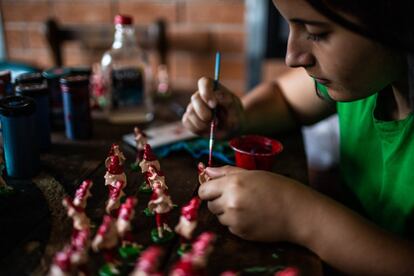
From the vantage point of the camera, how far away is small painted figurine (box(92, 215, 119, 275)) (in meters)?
0.57

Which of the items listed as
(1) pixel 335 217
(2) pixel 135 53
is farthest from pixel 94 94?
(1) pixel 335 217

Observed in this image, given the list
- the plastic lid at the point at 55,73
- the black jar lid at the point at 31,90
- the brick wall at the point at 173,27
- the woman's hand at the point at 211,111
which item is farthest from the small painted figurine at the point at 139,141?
the brick wall at the point at 173,27

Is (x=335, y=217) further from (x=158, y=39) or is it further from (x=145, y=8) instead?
(x=145, y=8)

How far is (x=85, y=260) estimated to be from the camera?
21.4 inches

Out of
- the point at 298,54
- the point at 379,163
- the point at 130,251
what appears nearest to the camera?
the point at 130,251

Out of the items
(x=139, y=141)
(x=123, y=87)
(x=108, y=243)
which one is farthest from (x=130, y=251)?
(x=123, y=87)

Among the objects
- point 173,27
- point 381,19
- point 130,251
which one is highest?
point 381,19

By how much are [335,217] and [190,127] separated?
458 millimetres

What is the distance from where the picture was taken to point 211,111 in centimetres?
100

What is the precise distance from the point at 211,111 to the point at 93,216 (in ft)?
1.30

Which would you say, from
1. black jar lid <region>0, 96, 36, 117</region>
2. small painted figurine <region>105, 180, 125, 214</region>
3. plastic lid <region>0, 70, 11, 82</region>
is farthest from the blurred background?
small painted figurine <region>105, 180, 125, 214</region>

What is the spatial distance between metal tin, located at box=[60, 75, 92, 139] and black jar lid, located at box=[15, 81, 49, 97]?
5cm

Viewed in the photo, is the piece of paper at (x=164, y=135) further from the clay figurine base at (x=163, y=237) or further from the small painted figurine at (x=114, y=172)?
the clay figurine base at (x=163, y=237)

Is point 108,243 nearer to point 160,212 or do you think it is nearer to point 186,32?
point 160,212
